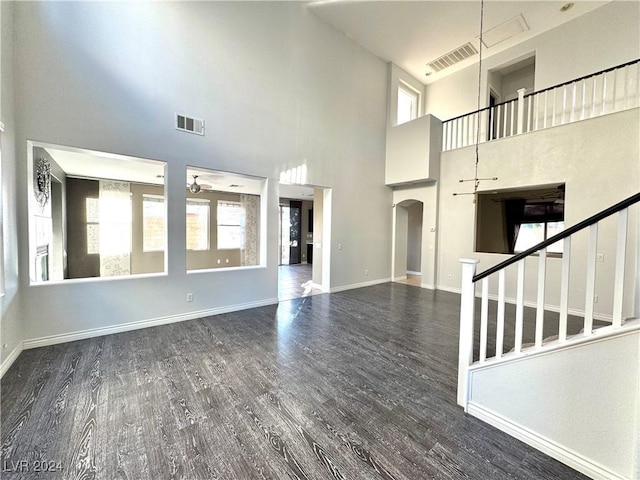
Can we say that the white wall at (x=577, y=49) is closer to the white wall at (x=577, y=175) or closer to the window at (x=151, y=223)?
the white wall at (x=577, y=175)

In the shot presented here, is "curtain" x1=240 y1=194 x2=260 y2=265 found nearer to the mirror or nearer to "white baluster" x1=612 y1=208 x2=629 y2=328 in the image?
the mirror

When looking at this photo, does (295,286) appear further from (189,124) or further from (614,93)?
(614,93)

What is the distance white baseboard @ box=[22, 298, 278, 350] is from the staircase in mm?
3671

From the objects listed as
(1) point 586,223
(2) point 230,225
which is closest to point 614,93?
(1) point 586,223

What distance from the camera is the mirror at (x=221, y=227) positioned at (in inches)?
341

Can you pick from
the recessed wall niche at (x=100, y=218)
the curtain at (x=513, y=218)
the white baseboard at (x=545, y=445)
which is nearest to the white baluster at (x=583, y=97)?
the curtain at (x=513, y=218)

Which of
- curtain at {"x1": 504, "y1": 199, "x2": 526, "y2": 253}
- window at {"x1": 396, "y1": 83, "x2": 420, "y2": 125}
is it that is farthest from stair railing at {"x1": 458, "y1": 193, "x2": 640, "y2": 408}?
window at {"x1": 396, "y1": 83, "x2": 420, "y2": 125}

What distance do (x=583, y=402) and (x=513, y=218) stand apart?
5.42m

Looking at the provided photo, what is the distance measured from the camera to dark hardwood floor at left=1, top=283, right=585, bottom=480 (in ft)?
5.13

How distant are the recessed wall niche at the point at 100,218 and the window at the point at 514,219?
6.98m

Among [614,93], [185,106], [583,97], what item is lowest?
[185,106]

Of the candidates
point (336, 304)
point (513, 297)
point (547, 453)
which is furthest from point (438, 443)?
point (513, 297)

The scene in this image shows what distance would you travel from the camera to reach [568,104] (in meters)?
5.16

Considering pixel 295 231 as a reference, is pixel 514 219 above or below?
above
